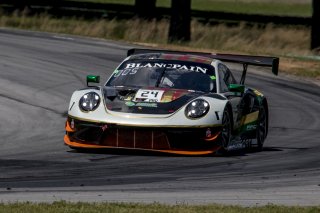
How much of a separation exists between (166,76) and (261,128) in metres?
1.89

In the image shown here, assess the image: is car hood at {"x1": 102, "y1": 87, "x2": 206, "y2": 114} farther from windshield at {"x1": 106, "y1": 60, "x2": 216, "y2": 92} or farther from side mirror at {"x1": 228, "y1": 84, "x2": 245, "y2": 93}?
side mirror at {"x1": 228, "y1": 84, "x2": 245, "y2": 93}

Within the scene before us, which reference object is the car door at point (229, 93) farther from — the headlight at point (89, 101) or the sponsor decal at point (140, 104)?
the headlight at point (89, 101)

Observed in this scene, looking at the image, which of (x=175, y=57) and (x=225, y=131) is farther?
(x=175, y=57)

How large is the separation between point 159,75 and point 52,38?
16020mm

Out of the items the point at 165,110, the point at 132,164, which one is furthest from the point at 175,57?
the point at 132,164

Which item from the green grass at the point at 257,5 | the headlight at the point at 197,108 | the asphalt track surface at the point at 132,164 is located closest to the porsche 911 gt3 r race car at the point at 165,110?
the headlight at the point at 197,108

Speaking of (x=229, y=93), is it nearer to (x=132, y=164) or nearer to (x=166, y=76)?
(x=166, y=76)

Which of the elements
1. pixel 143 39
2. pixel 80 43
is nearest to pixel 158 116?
pixel 80 43

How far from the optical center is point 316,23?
37.1m

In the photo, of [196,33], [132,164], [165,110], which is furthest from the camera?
[196,33]

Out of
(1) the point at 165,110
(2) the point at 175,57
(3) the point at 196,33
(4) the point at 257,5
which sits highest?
(2) the point at 175,57

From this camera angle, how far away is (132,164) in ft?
38.0

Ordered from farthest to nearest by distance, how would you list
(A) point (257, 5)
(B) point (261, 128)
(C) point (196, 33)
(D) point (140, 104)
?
(A) point (257, 5)
(C) point (196, 33)
(B) point (261, 128)
(D) point (140, 104)

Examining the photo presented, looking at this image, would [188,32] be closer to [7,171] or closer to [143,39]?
[143,39]
